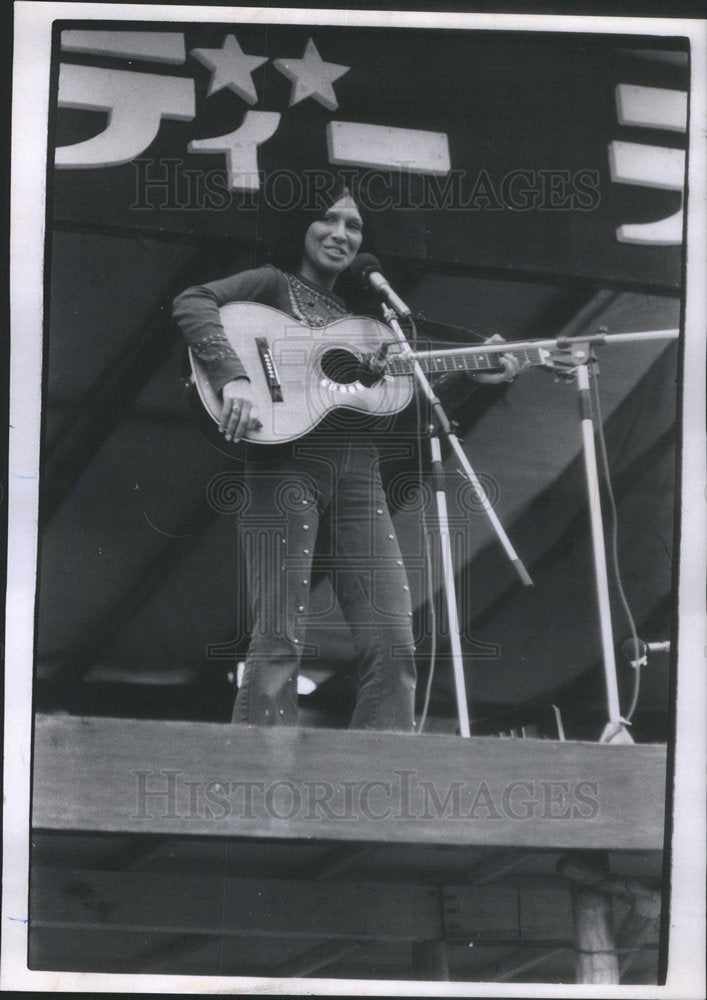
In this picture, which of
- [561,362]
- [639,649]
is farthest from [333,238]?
[639,649]

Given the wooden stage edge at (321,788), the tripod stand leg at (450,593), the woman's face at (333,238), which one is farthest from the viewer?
the woman's face at (333,238)

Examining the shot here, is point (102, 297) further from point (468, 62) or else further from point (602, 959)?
point (602, 959)

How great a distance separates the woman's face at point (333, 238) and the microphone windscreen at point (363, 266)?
2 centimetres

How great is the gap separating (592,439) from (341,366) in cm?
56

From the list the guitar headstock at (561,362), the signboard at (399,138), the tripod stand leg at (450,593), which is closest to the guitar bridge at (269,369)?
the signboard at (399,138)

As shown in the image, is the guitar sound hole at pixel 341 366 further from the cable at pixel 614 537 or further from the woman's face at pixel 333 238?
the cable at pixel 614 537

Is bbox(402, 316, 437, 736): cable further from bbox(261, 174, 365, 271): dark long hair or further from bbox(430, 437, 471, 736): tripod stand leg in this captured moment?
bbox(261, 174, 365, 271): dark long hair

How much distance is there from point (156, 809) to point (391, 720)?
0.49 metres

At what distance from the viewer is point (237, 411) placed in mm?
2416

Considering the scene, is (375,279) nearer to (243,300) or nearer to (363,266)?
(363,266)

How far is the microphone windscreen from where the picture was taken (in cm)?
252

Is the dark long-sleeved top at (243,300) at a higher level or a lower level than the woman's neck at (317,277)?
lower

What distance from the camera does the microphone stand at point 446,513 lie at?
2410 mm

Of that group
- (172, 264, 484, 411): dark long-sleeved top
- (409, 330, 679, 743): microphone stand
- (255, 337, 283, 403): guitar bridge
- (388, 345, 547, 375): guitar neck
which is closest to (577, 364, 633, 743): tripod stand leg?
(409, 330, 679, 743): microphone stand
